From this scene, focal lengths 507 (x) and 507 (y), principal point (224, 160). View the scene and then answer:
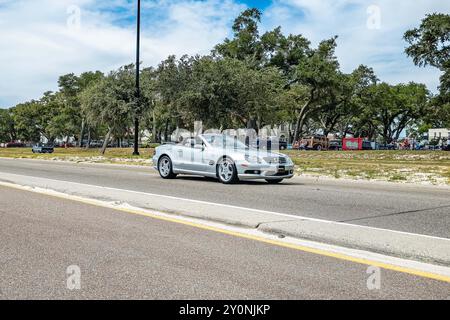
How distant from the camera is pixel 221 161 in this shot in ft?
47.4

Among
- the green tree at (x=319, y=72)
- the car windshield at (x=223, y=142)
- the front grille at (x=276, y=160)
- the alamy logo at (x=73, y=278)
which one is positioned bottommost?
the alamy logo at (x=73, y=278)

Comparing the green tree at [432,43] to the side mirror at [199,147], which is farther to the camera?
the green tree at [432,43]

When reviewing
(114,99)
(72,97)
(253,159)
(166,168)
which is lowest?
(166,168)

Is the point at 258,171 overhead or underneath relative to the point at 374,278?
overhead

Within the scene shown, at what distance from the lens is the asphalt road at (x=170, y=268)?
13.7 ft

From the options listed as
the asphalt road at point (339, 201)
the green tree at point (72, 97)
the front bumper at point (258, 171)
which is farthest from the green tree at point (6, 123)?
the front bumper at point (258, 171)

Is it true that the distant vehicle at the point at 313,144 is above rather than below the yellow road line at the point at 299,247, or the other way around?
above

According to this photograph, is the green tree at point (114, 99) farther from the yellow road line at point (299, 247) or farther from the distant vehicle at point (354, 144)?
the distant vehicle at point (354, 144)

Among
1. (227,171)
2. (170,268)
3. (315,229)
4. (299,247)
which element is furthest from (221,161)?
(170,268)

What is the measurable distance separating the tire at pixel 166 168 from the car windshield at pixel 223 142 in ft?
5.38

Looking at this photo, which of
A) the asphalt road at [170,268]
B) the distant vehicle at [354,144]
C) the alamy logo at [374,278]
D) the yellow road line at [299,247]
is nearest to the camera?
the asphalt road at [170,268]

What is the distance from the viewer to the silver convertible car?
548 inches

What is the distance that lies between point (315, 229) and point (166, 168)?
32.9ft

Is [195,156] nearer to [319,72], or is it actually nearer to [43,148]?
[319,72]
